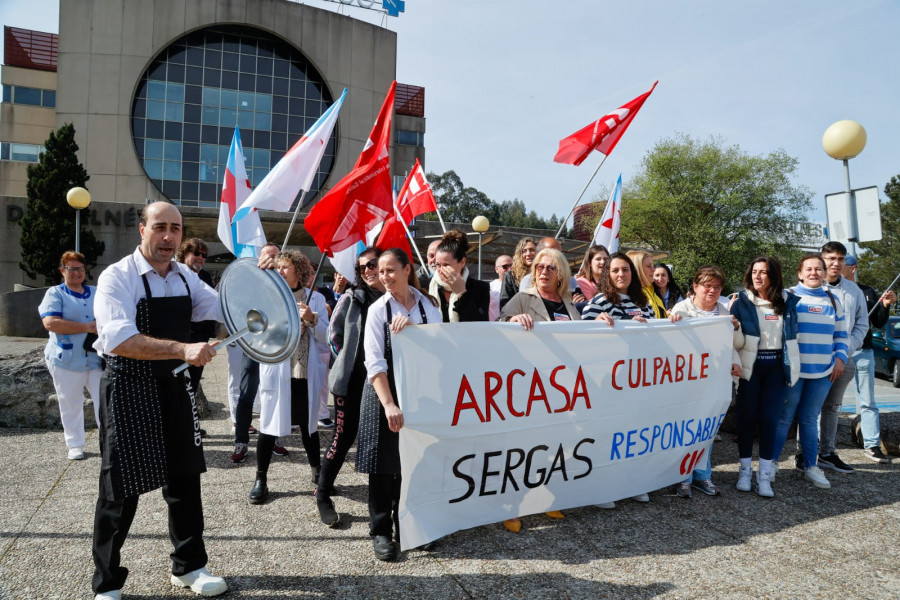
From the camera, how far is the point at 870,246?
48.8 m

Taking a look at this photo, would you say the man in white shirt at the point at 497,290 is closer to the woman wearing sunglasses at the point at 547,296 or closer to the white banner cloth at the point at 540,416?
the woman wearing sunglasses at the point at 547,296

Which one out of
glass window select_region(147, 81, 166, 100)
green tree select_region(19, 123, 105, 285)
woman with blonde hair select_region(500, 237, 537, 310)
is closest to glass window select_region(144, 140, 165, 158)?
glass window select_region(147, 81, 166, 100)

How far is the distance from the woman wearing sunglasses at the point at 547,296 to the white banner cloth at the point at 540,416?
0.76 ft

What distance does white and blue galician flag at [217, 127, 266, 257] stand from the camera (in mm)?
6441

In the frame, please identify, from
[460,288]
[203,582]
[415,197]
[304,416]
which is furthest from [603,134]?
[203,582]

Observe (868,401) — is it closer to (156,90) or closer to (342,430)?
(342,430)

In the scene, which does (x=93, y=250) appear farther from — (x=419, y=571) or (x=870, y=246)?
(x=870, y=246)

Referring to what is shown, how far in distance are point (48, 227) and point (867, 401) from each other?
1059 inches

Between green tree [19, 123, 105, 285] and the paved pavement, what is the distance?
72.3ft

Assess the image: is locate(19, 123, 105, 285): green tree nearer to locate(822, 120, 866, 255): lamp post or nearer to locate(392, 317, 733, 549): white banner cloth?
locate(392, 317, 733, 549): white banner cloth

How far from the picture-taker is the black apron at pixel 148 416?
272 centimetres

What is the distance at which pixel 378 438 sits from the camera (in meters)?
3.41

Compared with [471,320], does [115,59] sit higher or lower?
higher

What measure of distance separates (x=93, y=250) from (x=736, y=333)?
25.2 meters
